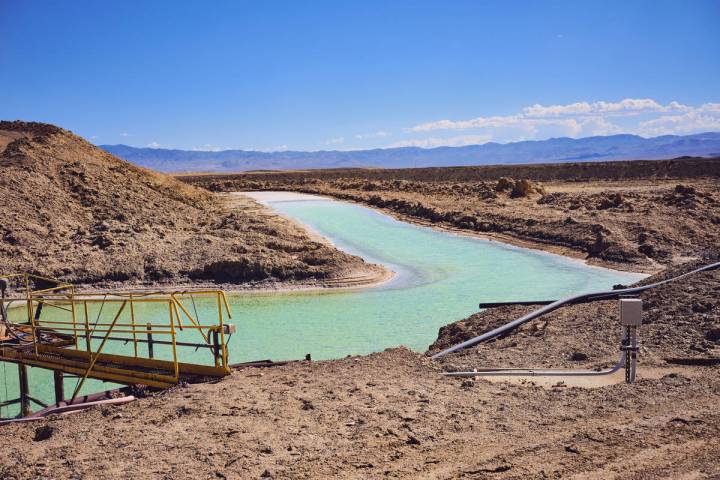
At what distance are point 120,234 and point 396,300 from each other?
34.6 ft

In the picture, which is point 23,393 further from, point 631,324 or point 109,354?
point 631,324

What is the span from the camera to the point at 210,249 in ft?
71.3

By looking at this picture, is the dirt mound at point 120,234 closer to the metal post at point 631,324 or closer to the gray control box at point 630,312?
the metal post at point 631,324

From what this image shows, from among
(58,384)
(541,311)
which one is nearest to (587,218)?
(541,311)

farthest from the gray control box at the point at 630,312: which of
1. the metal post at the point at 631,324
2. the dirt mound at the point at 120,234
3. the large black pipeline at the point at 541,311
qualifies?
the dirt mound at the point at 120,234

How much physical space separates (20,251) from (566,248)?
19.7m

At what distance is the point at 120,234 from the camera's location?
2248 centimetres

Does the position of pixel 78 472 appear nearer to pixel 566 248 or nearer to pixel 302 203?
pixel 566 248

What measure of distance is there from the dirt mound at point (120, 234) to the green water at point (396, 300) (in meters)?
1.96

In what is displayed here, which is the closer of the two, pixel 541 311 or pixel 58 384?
pixel 58 384

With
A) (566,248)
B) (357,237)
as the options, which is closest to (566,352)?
(566,248)

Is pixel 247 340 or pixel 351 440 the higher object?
pixel 351 440

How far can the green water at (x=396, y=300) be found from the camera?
1352cm

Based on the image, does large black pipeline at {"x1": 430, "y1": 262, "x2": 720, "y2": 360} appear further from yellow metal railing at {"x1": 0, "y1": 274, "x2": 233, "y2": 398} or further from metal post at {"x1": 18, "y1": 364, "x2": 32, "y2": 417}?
metal post at {"x1": 18, "y1": 364, "x2": 32, "y2": 417}
